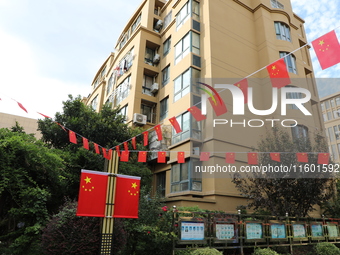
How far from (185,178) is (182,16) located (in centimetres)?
1193

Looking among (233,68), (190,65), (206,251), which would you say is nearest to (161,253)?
(206,251)

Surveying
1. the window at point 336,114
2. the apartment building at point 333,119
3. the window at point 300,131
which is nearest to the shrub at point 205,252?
the window at point 300,131

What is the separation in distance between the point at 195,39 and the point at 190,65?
2408 mm

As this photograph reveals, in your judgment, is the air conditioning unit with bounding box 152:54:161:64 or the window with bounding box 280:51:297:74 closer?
the window with bounding box 280:51:297:74

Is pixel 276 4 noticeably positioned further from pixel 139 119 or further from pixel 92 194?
pixel 92 194

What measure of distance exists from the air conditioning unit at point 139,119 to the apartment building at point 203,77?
7 centimetres

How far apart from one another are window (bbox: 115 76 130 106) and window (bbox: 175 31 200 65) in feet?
16.7

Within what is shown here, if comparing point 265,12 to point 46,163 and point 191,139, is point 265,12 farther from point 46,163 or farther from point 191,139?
point 46,163

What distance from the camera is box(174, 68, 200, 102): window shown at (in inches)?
637

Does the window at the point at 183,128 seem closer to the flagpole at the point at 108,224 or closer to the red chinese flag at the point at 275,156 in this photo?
the red chinese flag at the point at 275,156

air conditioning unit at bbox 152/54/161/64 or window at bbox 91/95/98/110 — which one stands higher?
window at bbox 91/95/98/110

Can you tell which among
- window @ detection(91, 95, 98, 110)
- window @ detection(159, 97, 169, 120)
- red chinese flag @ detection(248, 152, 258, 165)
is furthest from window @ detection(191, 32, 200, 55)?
window @ detection(91, 95, 98, 110)

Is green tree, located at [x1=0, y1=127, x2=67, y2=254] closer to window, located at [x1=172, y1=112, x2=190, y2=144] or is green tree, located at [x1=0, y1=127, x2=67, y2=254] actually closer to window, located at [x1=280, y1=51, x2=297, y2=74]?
window, located at [x1=172, y1=112, x2=190, y2=144]

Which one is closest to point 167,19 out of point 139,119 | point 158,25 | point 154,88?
point 158,25
